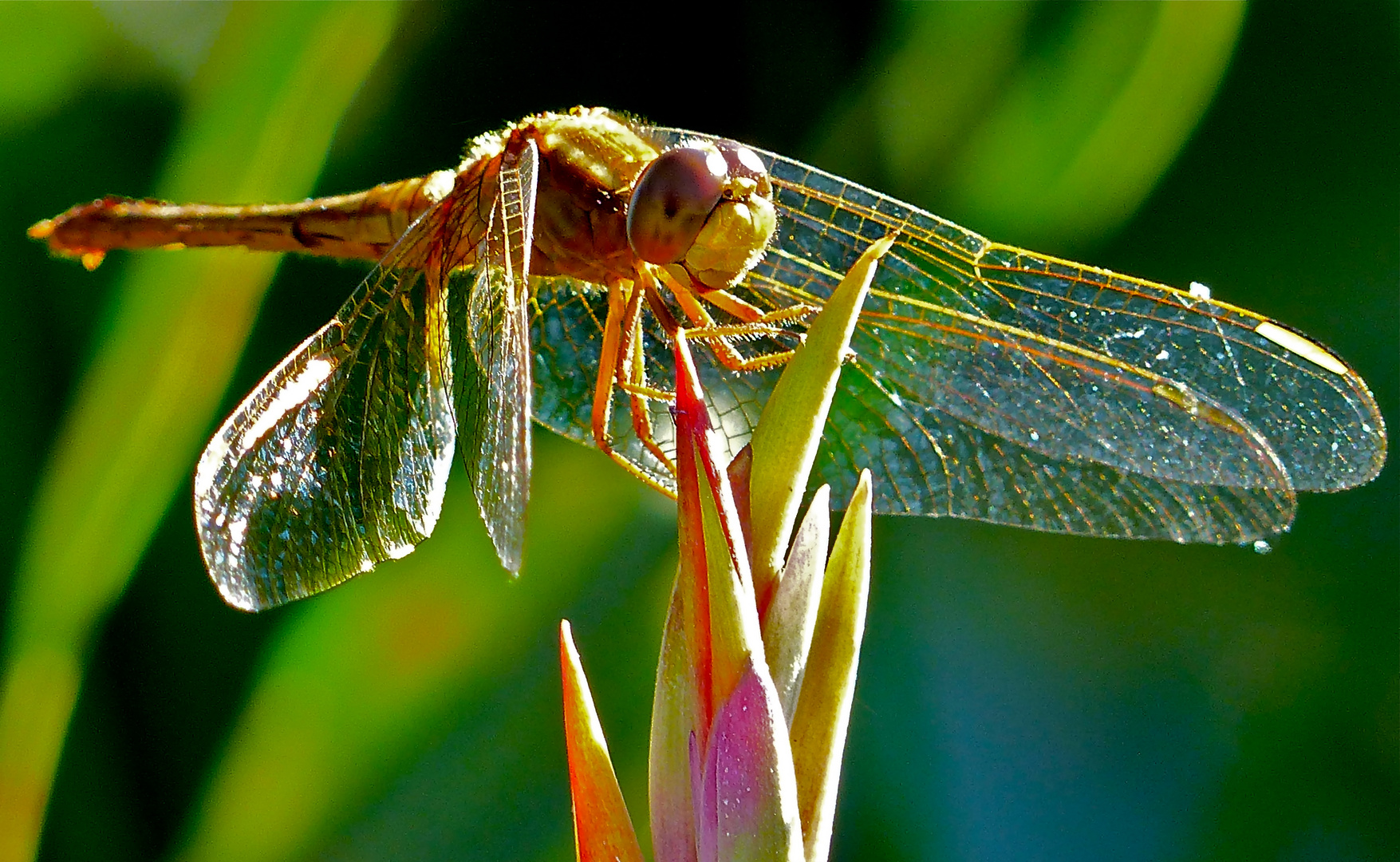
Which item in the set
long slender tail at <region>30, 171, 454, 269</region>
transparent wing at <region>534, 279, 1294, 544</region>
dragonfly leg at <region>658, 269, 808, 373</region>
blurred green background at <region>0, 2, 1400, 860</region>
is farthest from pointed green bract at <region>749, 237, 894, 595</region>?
blurred green background at <region>0, 2, 1400, 860</region>

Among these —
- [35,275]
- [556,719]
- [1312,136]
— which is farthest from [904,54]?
[35,275]

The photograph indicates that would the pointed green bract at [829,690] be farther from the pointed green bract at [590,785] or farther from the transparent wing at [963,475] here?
the transparent wing at [963,475]

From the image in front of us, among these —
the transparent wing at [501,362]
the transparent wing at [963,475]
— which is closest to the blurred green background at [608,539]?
the transparent wing at [963,475]

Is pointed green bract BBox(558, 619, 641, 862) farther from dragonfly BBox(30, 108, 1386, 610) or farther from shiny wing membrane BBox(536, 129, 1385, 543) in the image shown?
shiny wing membrane BBox(536, 129, 1385, 543)

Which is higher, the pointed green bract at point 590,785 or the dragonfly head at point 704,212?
the dragonfly head at point 704,212

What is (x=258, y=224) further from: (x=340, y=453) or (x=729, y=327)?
(x=729, y=327)

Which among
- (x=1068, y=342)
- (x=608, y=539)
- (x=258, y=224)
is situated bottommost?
(x=608, y=539)

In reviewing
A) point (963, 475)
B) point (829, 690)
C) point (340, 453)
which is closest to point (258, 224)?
point (340, 453)
